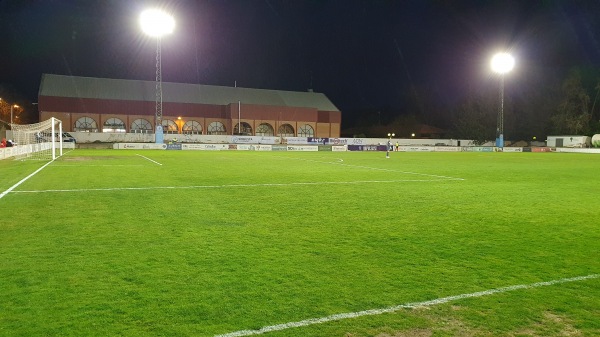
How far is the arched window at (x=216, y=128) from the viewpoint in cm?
7562

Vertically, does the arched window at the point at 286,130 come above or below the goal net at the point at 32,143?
above

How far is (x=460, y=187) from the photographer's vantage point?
15.0 m

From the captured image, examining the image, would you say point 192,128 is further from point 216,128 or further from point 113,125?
point 113,125

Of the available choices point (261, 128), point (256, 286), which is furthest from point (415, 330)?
point (261, 128)

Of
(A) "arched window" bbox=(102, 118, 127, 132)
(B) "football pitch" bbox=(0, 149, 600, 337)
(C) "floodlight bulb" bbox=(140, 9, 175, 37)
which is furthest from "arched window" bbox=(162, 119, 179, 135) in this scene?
(B) "football pitch" bbox=(0, 149, 600, 337)

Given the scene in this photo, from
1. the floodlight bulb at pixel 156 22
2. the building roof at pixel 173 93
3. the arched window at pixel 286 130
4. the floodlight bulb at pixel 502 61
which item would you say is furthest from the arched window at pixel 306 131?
the floodlight bulb at pixel 156 22

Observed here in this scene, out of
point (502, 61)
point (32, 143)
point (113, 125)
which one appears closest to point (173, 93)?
point (113, 125)

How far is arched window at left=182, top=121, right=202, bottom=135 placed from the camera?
73.6 metres

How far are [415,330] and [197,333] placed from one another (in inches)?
70.6

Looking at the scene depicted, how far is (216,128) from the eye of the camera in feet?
249

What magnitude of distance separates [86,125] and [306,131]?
36.7 metres

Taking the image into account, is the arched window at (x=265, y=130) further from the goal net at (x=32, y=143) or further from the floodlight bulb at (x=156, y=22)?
the goal net at (x=32, y=143)

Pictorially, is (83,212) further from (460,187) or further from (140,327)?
(460,187)

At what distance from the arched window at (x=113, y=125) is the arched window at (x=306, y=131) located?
30.0 m
